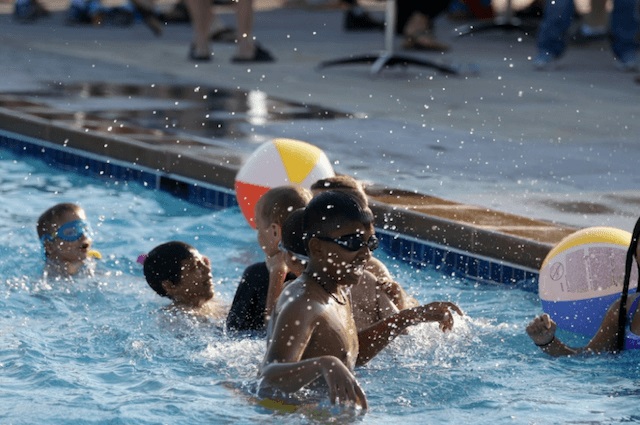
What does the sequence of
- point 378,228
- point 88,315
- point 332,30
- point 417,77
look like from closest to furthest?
point 88,315 → point 378,228 → point 417,77 → point 332,30

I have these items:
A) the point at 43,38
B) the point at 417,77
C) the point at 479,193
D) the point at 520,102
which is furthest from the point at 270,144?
the point at 43,38

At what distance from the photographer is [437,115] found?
11.2 metres

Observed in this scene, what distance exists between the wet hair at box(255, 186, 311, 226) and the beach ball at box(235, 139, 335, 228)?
1443 mm

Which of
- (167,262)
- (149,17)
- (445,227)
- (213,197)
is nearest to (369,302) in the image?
(167,262)

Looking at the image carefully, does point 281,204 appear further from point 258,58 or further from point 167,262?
point 258,58

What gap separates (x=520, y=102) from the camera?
1198cm

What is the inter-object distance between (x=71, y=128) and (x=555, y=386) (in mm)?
5770

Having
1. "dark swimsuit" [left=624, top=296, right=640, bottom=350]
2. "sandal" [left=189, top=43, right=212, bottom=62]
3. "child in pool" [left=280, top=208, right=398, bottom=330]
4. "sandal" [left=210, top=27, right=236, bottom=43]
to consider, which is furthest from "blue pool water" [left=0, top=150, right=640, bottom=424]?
"sandal" [left=210, top=27, right=236, bottom=43]

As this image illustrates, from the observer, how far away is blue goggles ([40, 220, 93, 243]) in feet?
23.1

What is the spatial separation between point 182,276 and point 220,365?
66cm

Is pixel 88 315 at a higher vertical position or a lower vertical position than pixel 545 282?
lower

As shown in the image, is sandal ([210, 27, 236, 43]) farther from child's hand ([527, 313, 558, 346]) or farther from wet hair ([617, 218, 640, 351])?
child's hand ([527, 313, 558, 346])

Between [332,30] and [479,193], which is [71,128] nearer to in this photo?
[479,193]

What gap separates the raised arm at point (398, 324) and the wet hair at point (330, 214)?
0.50 metres
